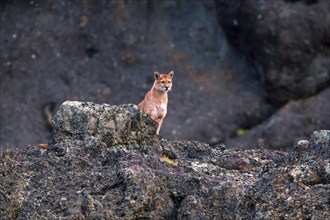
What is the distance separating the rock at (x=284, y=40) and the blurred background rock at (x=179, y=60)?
3 cm

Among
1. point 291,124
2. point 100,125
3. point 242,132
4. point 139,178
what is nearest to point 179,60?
point 242,132

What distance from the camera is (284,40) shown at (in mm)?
31688

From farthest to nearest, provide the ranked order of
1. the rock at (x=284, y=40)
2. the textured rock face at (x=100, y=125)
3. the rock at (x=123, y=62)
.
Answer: the rock at (x=123, y=62) → the rock at (x=284, y=40) → the textured rock face at (x=100, y=125)

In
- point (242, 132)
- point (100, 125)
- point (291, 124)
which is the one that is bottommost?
point (100, 125)

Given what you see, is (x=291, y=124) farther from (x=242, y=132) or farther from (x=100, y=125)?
(x=100, y=125)

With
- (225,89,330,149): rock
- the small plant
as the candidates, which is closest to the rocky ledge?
(225,89,330,149): rock

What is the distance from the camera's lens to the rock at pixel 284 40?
31.4 metres

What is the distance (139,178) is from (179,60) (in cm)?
1964

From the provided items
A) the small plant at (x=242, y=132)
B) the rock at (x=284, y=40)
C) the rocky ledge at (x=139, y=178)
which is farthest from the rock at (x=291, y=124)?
the rocky ledge at (x=139, y=178)

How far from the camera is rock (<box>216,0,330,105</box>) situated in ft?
103

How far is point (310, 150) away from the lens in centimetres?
1323

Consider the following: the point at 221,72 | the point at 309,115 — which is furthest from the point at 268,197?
the point at 221,72

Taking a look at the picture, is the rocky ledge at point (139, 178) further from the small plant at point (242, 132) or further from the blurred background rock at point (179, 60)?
the small plant at point (242, 132)

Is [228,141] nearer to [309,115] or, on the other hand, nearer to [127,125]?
[309,115]
